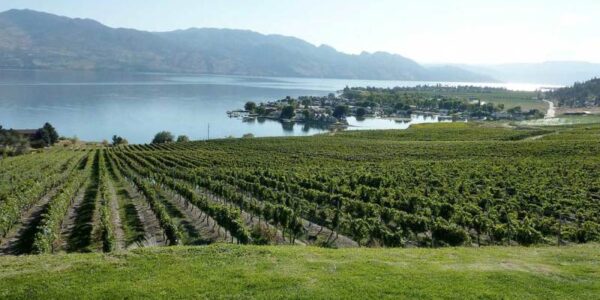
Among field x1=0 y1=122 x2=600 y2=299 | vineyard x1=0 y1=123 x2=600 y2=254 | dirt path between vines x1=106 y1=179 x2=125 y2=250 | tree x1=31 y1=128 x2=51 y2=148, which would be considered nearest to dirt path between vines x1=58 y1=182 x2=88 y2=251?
vineyard x1=0 y1=123 x2=600 y2=254

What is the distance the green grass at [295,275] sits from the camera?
13.4 metres

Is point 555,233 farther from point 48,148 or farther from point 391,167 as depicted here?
point 48,148

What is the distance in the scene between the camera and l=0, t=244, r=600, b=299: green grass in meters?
13.4

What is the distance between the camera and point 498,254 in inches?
734

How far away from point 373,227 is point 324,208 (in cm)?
862

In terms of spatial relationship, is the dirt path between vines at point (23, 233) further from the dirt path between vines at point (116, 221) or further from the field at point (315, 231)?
the dirt path between vines at point (116, 221)

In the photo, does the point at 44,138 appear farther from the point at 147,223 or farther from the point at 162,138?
the point at 147,223

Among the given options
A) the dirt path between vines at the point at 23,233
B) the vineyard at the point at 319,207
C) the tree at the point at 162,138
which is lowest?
the tree at the point at 162,138

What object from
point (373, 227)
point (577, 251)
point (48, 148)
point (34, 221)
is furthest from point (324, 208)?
point (48, 148)

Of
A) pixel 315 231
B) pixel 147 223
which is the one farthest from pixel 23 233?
pixel 315 231

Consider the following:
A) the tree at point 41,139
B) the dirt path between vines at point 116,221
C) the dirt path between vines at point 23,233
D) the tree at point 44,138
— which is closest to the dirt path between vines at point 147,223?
the dirt path between vines at point 116,221

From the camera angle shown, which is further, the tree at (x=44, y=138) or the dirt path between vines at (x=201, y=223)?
the tree at (x=44, y=138)

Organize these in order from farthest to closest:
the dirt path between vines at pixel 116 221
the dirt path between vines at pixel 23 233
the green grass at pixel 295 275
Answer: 1. the dirt path between vines at pixel 116 221
2. the dirt path between vines at pixel 23 233
3. the green grass at pixel 295 275

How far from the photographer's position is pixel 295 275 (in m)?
14.7
